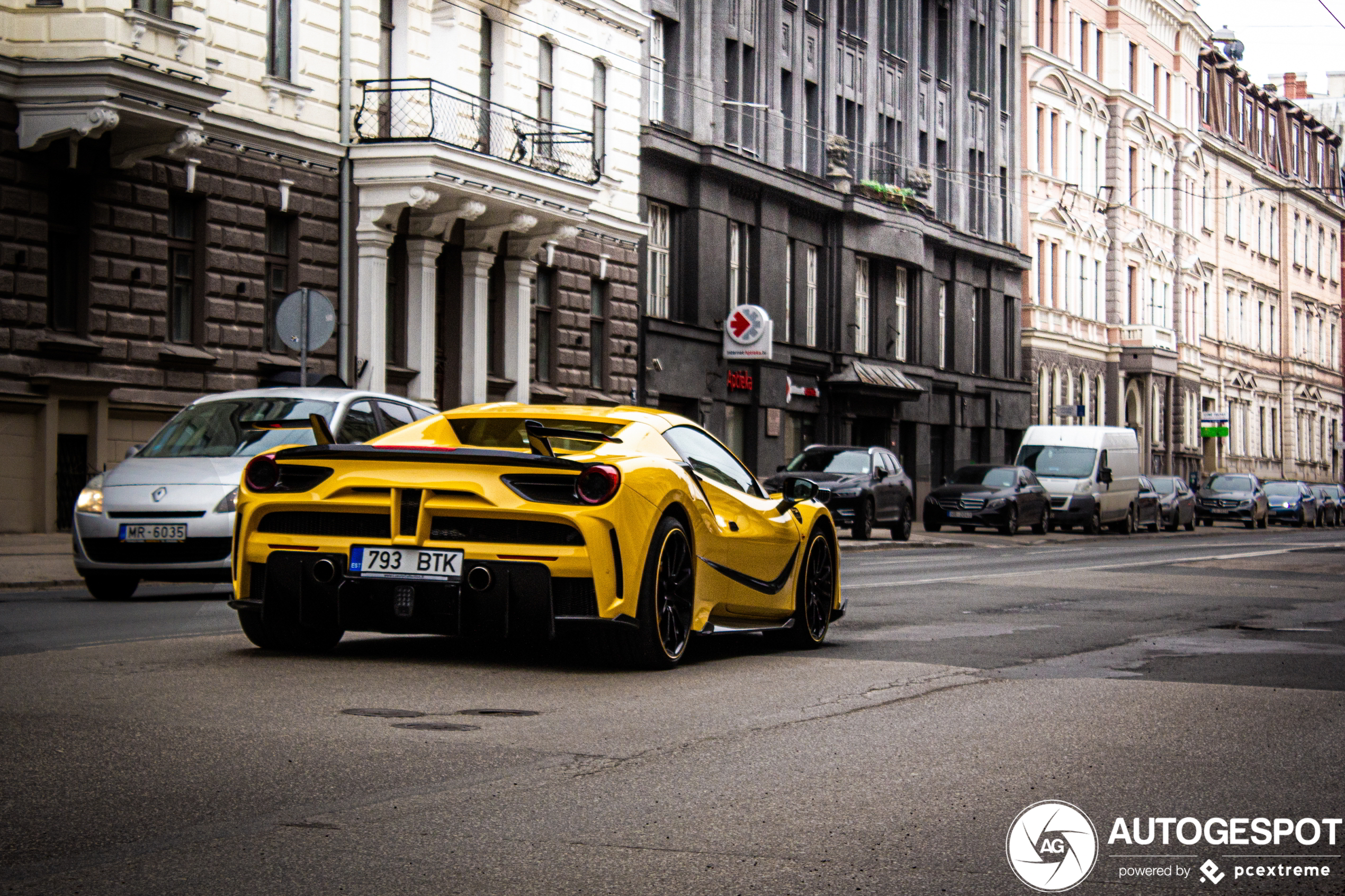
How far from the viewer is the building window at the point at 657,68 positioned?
39.0m

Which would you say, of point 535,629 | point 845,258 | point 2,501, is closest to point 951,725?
point 535,629

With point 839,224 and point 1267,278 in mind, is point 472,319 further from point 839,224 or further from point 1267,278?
point 1267,278

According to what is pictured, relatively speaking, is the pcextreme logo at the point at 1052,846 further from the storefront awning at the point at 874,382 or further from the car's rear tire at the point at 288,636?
the storefront awning at the point at 874,382

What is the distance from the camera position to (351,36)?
2870 cm

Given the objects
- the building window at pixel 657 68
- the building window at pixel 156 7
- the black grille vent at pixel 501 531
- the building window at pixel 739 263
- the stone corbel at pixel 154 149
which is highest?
the building window at pixel 657 68

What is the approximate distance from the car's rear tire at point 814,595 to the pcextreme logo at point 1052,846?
5137mm

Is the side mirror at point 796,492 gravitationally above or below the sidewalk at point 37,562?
above

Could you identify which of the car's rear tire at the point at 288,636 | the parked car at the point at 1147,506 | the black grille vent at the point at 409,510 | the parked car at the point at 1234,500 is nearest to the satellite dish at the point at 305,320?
the car's rear tire at the point at 288,636

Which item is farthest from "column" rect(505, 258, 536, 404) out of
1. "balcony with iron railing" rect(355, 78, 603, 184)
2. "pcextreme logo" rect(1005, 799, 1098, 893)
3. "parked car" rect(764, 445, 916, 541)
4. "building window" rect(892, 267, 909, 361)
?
"pcextreme logo" rect(1005, 799, 1098, 893)

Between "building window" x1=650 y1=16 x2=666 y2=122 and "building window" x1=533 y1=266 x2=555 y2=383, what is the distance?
5.61 metres

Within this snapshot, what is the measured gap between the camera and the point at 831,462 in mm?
34969

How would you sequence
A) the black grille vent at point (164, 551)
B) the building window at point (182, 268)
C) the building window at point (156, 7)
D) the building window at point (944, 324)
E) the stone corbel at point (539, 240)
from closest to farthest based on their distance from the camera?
the black grille vent at point (164, 551) < the building window at point (156, 7) < the building window at point (182, 268) < the stone corbel at point (539, 240) < the building window at point (944, 324)

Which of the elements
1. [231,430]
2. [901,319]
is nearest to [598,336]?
[901,319]

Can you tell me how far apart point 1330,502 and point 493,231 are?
47035 mm
